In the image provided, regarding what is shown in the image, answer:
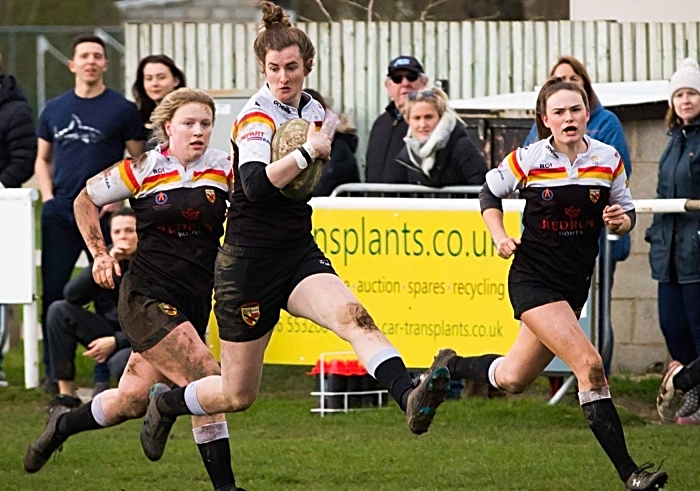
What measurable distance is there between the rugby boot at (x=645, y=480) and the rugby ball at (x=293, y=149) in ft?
6.54

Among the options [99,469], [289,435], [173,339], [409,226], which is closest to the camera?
Answer: [173,339]

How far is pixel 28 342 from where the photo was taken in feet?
39.0

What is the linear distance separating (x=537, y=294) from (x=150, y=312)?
1899 millimetres

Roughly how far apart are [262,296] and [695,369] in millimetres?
4068

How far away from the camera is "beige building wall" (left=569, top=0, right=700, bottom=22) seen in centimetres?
1512

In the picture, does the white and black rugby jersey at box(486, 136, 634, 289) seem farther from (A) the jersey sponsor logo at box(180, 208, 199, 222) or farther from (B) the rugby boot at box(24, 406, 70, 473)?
(B) the rugby boot at box(24, 406, 70, 473)

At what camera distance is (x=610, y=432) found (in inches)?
296

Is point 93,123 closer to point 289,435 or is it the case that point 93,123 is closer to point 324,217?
point 324,217

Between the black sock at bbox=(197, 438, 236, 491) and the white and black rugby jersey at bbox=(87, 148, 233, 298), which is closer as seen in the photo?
the black sock at bbox=(197, 438, 236, 491)

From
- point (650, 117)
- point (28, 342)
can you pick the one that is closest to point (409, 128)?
point (650, 117)

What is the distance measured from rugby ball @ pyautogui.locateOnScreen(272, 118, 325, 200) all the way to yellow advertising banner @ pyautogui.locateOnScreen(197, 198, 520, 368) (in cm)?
396

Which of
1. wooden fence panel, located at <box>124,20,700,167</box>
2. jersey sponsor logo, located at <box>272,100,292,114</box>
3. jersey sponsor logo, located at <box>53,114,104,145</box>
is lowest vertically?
jersey sponsor logo, located at <box>53,114,104,145</box>

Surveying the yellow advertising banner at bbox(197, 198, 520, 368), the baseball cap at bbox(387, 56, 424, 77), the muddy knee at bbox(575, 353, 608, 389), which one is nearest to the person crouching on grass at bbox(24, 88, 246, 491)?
the muddy knee at bbox(575, 353, 608, 389)

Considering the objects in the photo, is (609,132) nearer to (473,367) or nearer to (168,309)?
(473,367)
